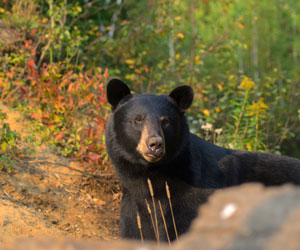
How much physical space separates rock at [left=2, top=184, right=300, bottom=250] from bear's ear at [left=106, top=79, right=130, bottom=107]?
2.81 m

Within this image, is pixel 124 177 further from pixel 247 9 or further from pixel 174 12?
pixel 247 9

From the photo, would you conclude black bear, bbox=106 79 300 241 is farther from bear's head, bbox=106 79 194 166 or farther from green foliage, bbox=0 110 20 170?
green foliage, bbox=0 110 20 170

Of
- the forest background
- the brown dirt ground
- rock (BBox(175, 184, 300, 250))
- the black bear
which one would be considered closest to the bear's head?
the black bear

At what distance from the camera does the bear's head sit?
13.3ft

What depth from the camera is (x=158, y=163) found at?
421cm

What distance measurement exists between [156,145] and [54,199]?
2.05 metres

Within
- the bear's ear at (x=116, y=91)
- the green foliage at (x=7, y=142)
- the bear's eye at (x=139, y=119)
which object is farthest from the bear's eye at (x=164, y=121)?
the green foliage at (x=7, y=142)

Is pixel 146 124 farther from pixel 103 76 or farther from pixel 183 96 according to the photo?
pixel 103 76

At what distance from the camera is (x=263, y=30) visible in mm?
24516

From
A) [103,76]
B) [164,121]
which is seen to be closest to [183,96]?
[164,121]

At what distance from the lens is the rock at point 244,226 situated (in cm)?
147

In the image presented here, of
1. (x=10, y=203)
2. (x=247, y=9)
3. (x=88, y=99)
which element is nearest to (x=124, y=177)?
(x=10, y=203)

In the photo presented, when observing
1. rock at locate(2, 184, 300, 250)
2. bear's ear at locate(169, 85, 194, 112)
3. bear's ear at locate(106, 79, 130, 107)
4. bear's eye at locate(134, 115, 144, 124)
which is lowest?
bear's eye at locate(134, 115, 144, 124)

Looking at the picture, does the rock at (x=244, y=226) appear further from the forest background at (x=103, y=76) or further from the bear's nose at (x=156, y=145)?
the forest background at (x=103, y=76)
